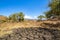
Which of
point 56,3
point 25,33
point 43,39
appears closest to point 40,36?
point 43,39

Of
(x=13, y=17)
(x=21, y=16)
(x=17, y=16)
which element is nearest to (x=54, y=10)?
(x=21, y=16)

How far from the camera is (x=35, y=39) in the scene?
907 centimetres

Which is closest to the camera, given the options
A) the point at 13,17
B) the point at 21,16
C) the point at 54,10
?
the point at 54,10

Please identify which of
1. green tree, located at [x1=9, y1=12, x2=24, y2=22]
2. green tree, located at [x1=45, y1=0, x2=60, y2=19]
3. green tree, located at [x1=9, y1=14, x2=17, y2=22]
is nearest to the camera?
green tree, located at [x1=45, y1=0, x2=60, y2=19]

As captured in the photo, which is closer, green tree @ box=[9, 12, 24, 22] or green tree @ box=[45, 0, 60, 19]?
green tree @ box=[45, 0, 60, 19]

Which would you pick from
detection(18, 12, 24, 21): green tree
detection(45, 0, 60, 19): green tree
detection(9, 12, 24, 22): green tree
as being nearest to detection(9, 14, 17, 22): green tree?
detection(9, 12, 24, 22): green tree

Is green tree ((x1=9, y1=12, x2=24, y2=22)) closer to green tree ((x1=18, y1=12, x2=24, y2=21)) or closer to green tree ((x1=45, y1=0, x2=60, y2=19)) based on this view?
green tree ((x1=18, y1=12, x2=24, y2=21))

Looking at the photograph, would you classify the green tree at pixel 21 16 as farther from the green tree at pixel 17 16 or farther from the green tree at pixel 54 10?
the green tree at pixel 54 10

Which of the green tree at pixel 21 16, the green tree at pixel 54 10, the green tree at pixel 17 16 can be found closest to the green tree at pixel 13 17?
the green tree at pixel 17 16

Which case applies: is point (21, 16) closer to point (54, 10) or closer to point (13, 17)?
point (13, 17)

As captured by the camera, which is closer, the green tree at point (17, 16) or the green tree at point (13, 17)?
the green tree at point (13, 17)

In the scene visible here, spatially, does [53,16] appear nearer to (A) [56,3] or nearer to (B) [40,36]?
(A) [56,3]

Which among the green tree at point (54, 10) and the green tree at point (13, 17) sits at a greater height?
the green tree at point (54, 10)

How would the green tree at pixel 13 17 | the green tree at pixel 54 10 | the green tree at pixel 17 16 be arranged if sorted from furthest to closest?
1. the green tree at pixel 17 16
2. the green tree at pixel 13 17
3. the green tree at pixel 54 10
